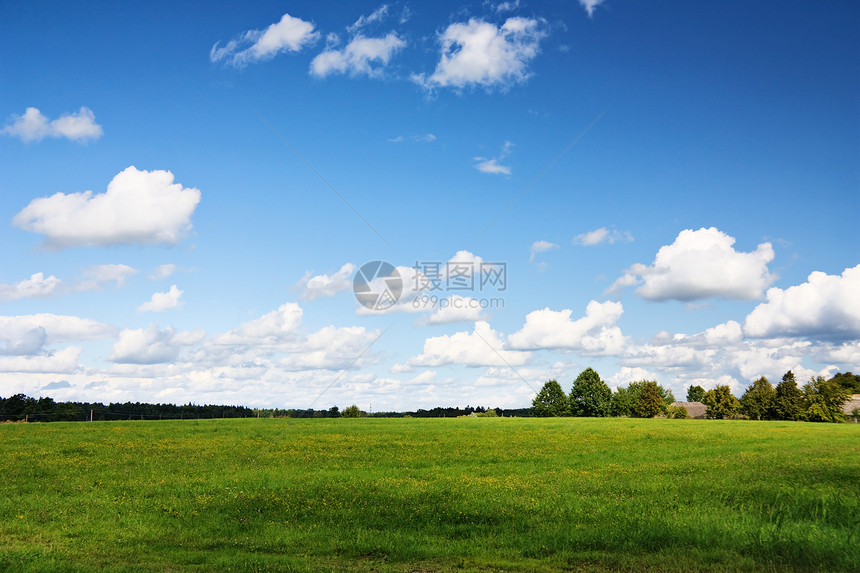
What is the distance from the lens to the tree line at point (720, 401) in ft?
324

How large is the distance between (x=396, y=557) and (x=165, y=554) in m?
4.59

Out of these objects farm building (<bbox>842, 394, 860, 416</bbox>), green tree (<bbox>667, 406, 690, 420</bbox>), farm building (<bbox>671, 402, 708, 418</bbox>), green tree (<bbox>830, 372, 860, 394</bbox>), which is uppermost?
green tree (<bbox>830, 372, 860, 394</bbox>)

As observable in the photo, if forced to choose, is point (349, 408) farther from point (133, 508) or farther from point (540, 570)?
point (540, 570)

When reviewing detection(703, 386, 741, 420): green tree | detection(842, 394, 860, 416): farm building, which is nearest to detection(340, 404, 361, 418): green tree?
detection(703, 386, 741, 420): green tree

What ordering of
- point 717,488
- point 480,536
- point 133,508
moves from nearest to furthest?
point 480,536 → point 133,508 → point 717,488

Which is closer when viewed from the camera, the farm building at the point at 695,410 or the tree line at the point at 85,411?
the tree line at the point at 85,411

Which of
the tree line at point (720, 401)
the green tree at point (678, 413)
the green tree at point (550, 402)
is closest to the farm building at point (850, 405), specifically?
the tree line at point (720, 401)

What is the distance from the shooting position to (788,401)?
4016 inches

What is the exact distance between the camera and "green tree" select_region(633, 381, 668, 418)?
123062 mm

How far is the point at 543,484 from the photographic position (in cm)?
1895

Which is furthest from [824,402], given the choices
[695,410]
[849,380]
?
[849,380]

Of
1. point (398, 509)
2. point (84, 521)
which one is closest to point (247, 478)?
point (84, 521)

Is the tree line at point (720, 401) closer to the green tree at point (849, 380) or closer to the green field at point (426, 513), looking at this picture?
the green tree at point (849, 380)

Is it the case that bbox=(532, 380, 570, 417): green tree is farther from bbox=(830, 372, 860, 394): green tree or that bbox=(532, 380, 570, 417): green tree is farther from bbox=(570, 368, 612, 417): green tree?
bbox=(830, 372, 860, 394): green tree
